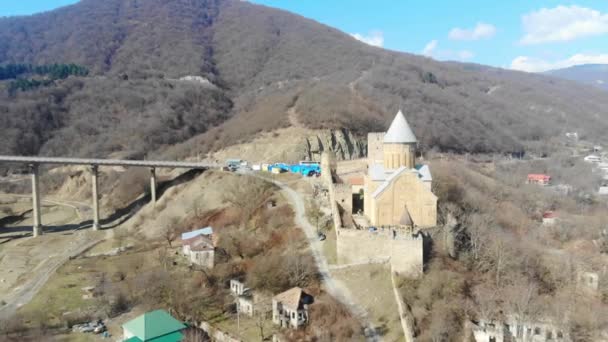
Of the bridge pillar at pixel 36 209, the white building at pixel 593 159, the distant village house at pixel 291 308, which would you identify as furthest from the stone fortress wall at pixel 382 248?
the white building at pixel 593 159

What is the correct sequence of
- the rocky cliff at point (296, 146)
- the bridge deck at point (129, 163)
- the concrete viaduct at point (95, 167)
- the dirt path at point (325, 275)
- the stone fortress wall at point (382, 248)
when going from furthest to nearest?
the rocky cliff at point (296, 146) → the bridge deck at point (129, 163) → the concrete viaduct at point (95, 167) → the stone fortress wall at point (382, 248) → the dirt path at point (325, 275)

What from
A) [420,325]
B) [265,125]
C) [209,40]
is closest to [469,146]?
[265,125]

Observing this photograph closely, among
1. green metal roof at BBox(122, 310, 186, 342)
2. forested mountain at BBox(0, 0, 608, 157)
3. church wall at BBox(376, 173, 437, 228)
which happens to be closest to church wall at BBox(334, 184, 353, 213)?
church wall at BBox(376, 173, 437, 228)

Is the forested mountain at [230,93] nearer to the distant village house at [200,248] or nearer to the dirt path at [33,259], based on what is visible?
the dirt path at [33,259]

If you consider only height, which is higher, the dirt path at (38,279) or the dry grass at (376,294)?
the dry grass at (376,294)

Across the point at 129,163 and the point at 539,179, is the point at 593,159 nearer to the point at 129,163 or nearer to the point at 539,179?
the point at 539,179

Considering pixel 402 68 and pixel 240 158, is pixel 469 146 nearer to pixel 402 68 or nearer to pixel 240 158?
pixel 240 158
